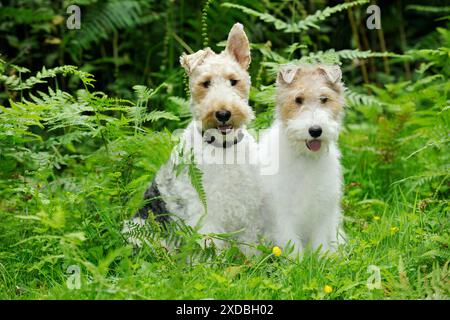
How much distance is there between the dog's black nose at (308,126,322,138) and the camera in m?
4.28

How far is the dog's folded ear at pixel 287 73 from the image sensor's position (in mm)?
4496

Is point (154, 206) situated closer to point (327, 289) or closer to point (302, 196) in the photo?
point (302, 196)

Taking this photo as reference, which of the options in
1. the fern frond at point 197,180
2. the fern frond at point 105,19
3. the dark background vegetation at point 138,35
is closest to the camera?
the fern frond at point 197,180

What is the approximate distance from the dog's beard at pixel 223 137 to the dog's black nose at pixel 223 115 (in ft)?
0.40

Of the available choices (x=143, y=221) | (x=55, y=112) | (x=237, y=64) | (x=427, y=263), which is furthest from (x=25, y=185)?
(x=427, y=263)

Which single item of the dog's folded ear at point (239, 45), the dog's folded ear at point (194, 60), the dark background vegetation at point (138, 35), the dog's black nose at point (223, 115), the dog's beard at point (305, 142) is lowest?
the dog's beard at point (305, 142)

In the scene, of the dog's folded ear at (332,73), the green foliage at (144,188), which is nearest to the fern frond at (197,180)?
the green foliage at (144,188)

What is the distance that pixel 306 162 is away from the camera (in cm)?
456

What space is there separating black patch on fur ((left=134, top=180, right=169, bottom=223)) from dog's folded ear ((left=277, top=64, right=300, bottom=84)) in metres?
1.15

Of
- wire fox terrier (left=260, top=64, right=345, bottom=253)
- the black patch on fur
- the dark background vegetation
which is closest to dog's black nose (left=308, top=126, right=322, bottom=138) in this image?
wire fox terrier (left=260, top=64, right=345, bottom=253)

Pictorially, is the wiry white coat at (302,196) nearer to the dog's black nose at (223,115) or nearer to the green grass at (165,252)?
the green grass at (165,252)

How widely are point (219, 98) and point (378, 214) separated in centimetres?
189

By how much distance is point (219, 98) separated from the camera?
4.37 meters

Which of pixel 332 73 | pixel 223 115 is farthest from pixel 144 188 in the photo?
pixel 332 73
